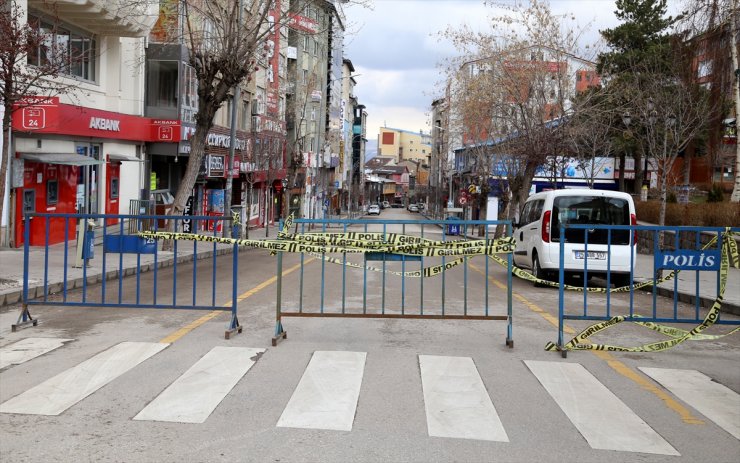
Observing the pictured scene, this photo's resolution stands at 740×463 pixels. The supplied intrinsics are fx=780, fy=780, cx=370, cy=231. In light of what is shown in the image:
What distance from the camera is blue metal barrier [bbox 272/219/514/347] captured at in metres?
8.90

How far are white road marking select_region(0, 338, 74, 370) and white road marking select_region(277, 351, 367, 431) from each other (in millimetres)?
2780

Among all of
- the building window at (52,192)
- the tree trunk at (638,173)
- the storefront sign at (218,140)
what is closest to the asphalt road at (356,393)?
the building window at (52,192)

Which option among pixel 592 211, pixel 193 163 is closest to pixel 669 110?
pixel 592 211

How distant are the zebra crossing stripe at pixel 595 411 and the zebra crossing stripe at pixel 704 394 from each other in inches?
24.0

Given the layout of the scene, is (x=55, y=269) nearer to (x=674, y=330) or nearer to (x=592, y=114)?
(x=674, y=330)

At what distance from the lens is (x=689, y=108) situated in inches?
1192

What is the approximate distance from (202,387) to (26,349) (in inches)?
103

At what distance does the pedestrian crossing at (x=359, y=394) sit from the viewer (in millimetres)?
5605

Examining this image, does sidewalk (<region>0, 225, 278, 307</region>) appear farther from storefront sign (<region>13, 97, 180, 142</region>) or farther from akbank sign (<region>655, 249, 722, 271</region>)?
akbank sign (<region>655, 249, 722, 271</region>)

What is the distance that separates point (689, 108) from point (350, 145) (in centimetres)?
8844

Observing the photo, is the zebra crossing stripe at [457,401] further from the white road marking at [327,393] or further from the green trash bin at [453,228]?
the green trash bin at [453,228]

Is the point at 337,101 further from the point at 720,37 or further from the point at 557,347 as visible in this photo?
the point at 557,347

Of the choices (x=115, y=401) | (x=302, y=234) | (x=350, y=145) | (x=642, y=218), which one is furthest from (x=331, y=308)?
(x=350, y=145)

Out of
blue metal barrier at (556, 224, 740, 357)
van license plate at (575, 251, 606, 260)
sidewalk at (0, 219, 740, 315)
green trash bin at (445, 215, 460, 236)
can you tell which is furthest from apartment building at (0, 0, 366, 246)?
van license plate at (575, 251, 606, 260)
